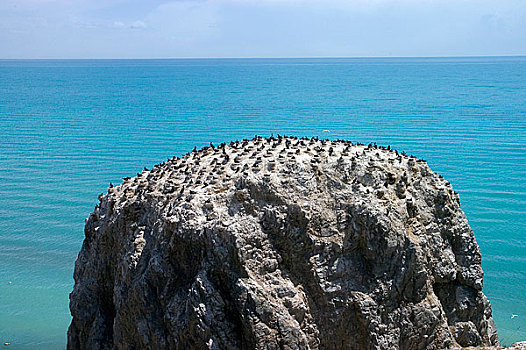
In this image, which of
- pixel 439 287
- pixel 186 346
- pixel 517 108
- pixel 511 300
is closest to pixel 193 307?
pixel 186 346

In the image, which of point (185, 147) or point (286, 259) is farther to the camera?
point (185, 147)

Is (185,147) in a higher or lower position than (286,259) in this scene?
lower

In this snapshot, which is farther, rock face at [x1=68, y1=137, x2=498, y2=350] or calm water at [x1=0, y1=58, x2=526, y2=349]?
calm water at [x1=0, y1=58, x2=526, y2=349]

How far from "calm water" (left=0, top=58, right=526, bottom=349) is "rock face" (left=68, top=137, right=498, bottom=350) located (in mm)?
6164

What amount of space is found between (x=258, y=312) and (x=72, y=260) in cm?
1312

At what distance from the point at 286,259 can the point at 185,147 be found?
105 feet

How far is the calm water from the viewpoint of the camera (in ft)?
57.4

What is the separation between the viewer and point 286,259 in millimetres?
8484

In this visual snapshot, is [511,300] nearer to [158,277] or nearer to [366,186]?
[366,186]

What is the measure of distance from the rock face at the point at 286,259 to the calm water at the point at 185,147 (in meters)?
6.16

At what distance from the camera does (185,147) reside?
131 ft

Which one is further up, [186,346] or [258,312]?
[258,312]

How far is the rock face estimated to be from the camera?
26.7 feet

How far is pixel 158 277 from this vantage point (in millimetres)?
8477
